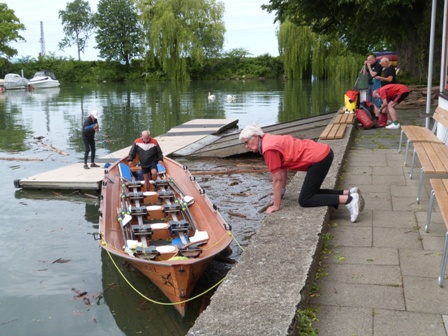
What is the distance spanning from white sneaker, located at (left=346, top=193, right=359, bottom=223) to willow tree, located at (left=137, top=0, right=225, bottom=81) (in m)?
50.4

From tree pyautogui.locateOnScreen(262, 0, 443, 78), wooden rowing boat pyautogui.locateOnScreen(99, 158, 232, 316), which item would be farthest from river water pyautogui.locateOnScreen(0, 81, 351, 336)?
tree pyautogui.locateOnScreen(262, 0, 443, 78)

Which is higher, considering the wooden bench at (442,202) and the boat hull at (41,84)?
the boat hull at (41,84)

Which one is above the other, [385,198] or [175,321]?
[385,198]

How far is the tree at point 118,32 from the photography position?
228 ft

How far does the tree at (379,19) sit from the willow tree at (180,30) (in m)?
31.9

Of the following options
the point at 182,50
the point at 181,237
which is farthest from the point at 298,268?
the point at 182,50

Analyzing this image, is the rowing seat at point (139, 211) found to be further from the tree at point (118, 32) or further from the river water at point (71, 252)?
the tree at point (118, 32)

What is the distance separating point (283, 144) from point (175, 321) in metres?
2.25

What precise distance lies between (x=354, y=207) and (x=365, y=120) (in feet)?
27.3

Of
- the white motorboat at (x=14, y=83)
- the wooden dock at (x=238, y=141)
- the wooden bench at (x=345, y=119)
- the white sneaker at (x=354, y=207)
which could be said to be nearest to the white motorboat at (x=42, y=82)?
the white motorboat at (x=14, y=83)

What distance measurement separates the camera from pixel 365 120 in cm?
1386

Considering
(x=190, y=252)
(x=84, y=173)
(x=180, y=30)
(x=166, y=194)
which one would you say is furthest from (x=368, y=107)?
(x=180, y=30)

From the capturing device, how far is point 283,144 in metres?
6.02

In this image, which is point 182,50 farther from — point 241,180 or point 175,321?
point 175,321
